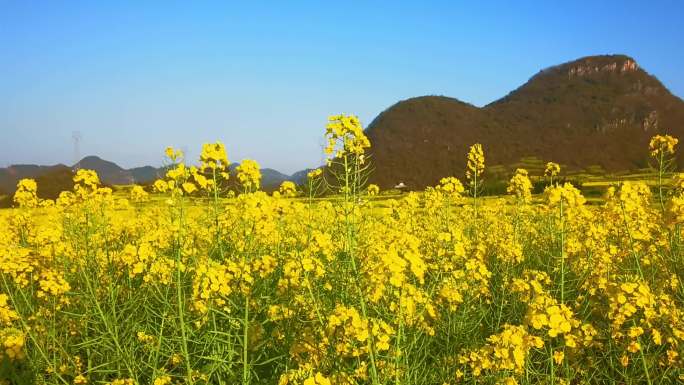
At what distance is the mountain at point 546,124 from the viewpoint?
258 feet

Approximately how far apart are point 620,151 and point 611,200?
89.5 meters

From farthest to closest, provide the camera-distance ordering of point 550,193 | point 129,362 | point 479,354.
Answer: point 550,193, point 129,362, point 479,354

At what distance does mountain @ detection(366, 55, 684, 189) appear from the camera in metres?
78.7

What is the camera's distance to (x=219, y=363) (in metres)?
3.11

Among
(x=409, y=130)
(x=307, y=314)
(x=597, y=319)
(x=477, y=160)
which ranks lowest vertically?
(x=597, y=319)

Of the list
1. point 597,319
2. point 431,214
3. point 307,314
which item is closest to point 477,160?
point 431,214

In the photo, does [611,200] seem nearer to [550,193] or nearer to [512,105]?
[550,193]

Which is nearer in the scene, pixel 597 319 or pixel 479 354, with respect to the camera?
pixel 479 354

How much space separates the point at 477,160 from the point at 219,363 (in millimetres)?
5662

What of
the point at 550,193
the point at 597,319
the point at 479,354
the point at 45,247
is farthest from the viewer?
the point at 45,247

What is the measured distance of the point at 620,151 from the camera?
8250 centimetres

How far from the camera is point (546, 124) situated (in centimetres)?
9488

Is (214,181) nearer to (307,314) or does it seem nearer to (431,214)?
(307,314)

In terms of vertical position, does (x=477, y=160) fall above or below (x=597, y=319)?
above
